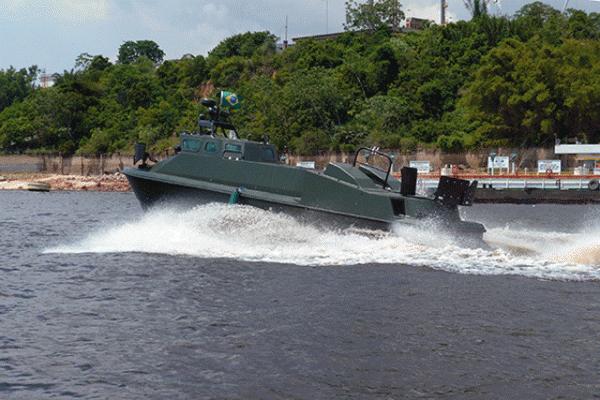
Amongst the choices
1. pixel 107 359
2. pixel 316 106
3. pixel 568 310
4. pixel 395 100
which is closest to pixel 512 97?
pixel 395 100

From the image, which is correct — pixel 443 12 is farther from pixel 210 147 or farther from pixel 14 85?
pixel 210 147

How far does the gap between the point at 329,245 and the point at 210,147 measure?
5100 millimetres

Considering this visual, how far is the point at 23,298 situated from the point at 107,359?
5.17 meters

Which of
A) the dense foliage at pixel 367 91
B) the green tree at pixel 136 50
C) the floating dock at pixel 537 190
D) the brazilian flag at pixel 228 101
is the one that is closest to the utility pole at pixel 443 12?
the dense foliage at pixel 367 91

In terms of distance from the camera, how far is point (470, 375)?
10391mm

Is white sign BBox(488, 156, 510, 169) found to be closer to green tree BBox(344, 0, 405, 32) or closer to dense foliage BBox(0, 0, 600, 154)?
dense foliage BBox(0, 0, 600, 154)

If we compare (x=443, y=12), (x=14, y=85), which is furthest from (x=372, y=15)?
(x=14, y=85)

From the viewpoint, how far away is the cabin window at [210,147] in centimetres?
2336

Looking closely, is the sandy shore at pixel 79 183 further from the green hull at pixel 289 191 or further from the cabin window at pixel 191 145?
the green hull at pixel 289 191

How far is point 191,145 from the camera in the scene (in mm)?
23875

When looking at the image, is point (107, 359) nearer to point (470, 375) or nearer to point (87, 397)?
point (87, 397)

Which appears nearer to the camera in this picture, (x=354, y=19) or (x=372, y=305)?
(x=372, y=305)

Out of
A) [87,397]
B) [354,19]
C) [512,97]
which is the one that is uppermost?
[354,19]

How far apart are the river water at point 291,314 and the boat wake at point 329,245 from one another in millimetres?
53
